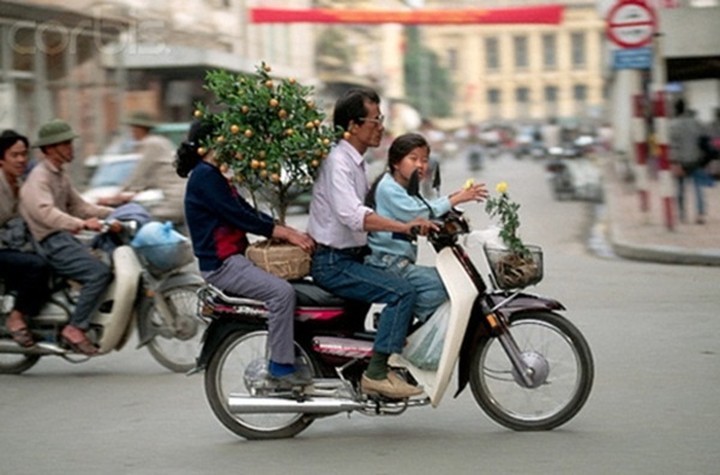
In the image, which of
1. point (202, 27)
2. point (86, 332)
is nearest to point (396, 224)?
point (86, 332)

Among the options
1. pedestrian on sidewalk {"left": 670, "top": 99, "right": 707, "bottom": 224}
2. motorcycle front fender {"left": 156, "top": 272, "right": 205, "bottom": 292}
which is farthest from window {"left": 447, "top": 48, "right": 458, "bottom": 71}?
motorcycle front fender {"left": 156, "top": 272, "right": 205, "bottom": 292}

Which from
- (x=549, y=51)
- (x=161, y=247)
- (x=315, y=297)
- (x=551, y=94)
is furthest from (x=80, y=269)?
(x=549, y=51)

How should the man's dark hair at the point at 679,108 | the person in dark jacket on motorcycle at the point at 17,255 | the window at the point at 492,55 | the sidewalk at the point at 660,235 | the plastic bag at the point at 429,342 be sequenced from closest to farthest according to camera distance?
1. the plastic bag at the point at 429,342
2. the person in dark jacket on motorcycle at the point at 17,255
3. the sidewalk at the point at 660,235
4. the man's dark hair at the point at 679,108
5. the window at the point at 492,55

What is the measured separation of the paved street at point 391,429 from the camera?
22.2 ft

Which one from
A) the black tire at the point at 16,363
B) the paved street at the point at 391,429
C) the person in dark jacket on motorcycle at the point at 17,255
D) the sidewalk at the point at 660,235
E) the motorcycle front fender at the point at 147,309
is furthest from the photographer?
the sidewalk at the point at 660,235

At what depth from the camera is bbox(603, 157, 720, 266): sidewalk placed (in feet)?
55.3

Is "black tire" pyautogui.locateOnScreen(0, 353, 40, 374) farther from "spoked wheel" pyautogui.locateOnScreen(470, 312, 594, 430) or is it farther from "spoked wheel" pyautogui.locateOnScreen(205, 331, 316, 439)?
"spoked wheel" pyautogui.locateOnScreen(470, 312, 594, 430)

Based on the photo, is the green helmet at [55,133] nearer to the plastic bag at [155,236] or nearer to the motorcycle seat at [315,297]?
the plastic bag at [155,236]

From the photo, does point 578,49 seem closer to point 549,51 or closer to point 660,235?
point 549,51

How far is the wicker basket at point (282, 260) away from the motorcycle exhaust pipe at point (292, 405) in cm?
63

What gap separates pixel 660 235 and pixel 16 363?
11.2 meters

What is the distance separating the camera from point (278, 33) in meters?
57.1

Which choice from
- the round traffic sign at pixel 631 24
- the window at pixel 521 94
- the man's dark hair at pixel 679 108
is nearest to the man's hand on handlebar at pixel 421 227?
the round traffic sign at pixel 631 24

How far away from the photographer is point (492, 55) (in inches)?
5089
